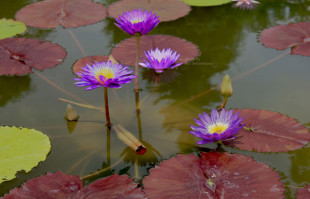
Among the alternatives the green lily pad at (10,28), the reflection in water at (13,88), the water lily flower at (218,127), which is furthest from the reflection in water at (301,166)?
the green lily pad at (10,28)

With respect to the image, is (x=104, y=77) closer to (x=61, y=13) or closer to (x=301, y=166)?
(x=301, y=166)

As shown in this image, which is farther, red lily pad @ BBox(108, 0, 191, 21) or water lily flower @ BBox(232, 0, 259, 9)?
water lily flower @ BBox(232, 0, 259, 9)

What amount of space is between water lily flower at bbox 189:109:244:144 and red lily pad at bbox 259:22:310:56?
104 cm

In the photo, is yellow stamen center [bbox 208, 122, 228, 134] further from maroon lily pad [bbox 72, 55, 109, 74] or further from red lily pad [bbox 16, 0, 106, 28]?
red lily pad [bbox 16, 0, 106, 28]

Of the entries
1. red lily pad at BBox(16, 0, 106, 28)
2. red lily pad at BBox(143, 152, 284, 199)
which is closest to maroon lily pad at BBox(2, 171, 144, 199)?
red lily pad at BBox(143, 152, 284, 199)

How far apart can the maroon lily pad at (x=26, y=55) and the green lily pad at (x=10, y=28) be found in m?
0.14

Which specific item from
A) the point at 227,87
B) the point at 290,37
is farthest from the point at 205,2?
the point at 227,87

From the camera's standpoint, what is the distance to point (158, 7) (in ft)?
10.1

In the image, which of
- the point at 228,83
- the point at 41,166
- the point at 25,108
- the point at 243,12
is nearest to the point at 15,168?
the point at 41,166

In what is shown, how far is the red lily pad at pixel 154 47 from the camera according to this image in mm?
2388

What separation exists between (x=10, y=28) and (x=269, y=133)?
78.0 inches

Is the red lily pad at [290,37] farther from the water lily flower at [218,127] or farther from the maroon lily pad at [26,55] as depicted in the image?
the maroon lily pad at [26,55]

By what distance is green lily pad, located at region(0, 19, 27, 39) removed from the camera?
2686 mm

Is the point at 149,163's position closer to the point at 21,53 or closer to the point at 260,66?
the point at 260,66
